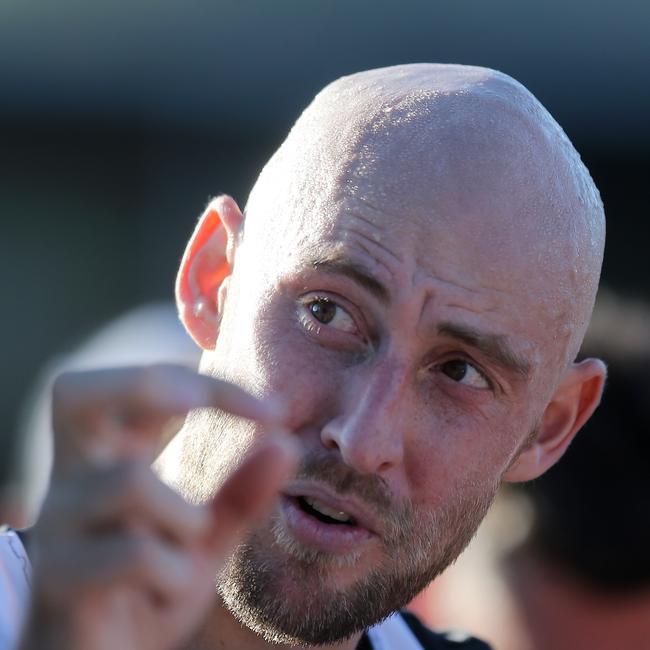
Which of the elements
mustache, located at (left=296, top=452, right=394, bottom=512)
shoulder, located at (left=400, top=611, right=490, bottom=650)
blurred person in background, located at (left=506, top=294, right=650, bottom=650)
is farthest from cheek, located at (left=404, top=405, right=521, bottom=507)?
blurred person in background, located at (left=506, top=294, right=650, bottom=650)

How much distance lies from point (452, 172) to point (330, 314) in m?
0.37

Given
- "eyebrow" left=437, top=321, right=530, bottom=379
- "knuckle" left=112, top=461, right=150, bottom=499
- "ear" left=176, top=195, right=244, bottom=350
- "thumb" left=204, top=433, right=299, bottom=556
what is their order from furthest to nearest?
"ear" left=176, top=195, right=244, bottom=350, "eyebrow" left=437, top=321, right=530, bottom=379, "thumb" left=204, top=433, right=299, bottom=556, "knuckle" left=112, top=461, right=150, bottom=499

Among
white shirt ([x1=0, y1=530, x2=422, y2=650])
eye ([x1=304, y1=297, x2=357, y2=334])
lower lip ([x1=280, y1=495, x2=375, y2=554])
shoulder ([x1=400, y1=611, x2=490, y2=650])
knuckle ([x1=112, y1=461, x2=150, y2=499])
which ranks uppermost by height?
knuckle ([x1=112, y1=461, x2=150, y2=499])

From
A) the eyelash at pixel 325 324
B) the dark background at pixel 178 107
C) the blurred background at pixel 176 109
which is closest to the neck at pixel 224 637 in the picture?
the eyelash at pixel 325 324

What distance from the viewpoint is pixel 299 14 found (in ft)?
28.6

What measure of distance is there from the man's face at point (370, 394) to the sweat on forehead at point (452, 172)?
3cm

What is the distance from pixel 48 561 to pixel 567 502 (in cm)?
228

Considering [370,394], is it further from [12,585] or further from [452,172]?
[12,585]

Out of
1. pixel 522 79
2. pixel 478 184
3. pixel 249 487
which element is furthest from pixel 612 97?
pixel 249 487

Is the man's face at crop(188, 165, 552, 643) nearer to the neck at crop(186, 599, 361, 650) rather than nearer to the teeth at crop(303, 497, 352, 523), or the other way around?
the teeth at crop(303, 497, 352, 523)

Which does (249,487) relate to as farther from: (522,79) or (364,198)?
(522,79)

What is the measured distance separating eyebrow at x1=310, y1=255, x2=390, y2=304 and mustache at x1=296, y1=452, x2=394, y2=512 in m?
0.34

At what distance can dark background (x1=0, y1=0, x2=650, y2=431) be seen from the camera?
8758 mm

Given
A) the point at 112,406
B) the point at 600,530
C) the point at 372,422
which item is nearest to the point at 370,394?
the point at 372,422
